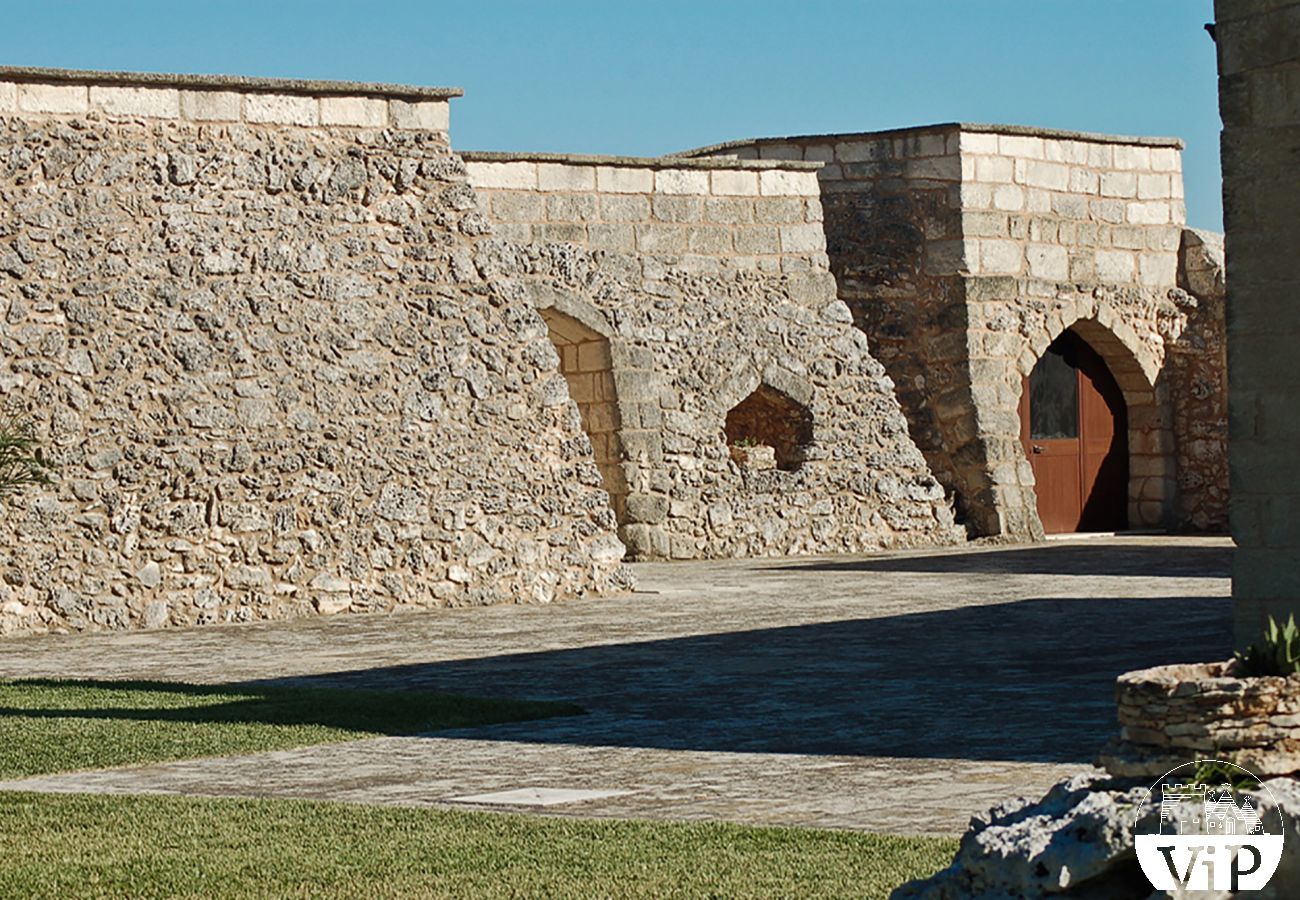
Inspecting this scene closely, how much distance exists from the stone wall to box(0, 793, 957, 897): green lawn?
2.89 meters

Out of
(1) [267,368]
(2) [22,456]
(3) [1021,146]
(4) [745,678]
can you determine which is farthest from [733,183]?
(4) [745,678]

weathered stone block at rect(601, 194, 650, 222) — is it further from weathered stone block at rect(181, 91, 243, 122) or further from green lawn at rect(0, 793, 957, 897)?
green lawn at rect(0, 793, 957, 897)

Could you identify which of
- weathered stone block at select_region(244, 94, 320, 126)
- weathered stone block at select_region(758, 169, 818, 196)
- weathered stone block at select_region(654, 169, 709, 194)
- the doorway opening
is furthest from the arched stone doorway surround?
weathered stone block at select_region(244, 94, 320, 126)

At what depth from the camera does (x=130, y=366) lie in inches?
565

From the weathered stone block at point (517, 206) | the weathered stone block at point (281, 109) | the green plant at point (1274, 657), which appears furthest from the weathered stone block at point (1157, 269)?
the green plant at point (1274, 657)

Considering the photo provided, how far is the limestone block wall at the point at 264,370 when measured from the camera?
14.1 meters

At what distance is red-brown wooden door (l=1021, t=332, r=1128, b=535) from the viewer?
22703 mm

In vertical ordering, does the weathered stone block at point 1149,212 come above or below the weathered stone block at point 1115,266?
above

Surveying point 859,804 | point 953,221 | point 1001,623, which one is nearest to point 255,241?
point 1001,623

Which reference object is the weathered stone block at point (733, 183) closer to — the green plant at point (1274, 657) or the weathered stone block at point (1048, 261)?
the weathered stone block at point (1048, 261)

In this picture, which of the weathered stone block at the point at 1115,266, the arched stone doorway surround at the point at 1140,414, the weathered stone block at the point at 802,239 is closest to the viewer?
the weathered stone block at the point at 802,239

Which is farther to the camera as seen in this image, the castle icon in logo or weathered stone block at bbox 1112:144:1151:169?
weathered stone block at bbox 1112:144:1151:169

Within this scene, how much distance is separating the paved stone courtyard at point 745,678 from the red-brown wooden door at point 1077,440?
15.0 feet

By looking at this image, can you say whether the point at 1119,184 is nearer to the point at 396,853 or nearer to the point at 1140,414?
the point at 1140,414
